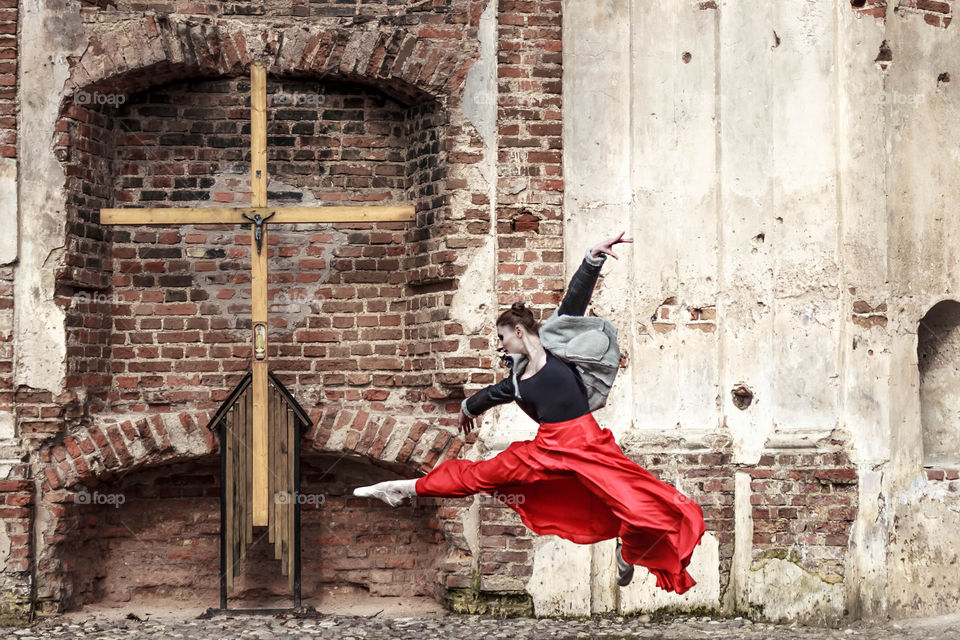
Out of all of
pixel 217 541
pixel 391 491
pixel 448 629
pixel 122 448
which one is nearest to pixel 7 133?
pixel 122 448

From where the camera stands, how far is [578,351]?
226 inches

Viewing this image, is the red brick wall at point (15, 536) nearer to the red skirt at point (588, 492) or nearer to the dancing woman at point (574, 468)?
the dancing woman at point (574, 468)

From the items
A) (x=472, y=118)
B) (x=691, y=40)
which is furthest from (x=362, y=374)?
(x=691, y=40)

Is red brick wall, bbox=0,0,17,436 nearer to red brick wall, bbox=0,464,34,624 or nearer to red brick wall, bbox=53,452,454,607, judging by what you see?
red brick wall, bbox=0,464,34,624

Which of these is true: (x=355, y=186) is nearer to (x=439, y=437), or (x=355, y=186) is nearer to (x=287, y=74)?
(x=287, y=74)

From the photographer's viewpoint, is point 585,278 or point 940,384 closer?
point 585,278

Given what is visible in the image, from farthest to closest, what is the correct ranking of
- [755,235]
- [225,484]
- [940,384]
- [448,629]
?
[940,384], [755,235], [225,484], [448,629]

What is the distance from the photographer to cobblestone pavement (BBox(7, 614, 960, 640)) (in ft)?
21.6

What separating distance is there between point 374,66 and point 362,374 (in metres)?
1.83

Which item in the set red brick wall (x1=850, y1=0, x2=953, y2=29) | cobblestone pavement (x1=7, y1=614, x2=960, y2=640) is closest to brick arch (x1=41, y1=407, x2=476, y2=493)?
cobblestone pavement (x1=7, y1=614, x2=960, y2=640)

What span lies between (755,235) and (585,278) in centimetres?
207

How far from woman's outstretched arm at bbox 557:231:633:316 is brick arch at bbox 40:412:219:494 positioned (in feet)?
8.35

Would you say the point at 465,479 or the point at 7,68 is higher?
the point at 7,68

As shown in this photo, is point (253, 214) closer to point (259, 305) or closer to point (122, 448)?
point (259, 305)
